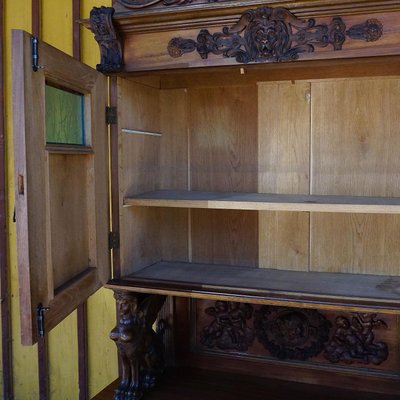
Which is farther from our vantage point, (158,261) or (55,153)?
(158,261)

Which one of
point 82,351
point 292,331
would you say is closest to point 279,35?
point 292,331

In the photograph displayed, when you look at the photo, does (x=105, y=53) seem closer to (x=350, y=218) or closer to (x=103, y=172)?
(x=103, y=172)

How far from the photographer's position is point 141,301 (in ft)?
5.91

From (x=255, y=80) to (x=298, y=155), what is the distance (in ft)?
1.14

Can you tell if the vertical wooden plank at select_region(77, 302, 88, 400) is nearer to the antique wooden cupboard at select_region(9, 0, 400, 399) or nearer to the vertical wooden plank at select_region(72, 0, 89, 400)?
the vertical wooden plank at select_region(72, 0, 89, 400)

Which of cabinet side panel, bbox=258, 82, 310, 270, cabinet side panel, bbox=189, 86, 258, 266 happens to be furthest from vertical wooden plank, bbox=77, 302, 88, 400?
cabinet side panel, bbox=258, 82, 310, 270

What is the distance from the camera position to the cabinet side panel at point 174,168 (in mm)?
2031

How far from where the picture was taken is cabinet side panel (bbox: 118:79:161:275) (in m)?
1.74

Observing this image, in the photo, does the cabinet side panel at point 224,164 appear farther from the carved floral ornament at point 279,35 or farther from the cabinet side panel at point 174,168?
the carved floral ornament at point 279,35

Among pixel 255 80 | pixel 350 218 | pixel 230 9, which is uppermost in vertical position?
pixel 230 9

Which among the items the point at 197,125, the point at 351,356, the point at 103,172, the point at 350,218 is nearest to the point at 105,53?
the point at 103,172

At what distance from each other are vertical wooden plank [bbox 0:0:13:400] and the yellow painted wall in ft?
0.07

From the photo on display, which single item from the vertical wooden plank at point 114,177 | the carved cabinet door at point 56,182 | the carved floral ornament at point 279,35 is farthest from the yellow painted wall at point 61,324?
the carved floral ornament at point 279,35

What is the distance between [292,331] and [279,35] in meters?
1.15
